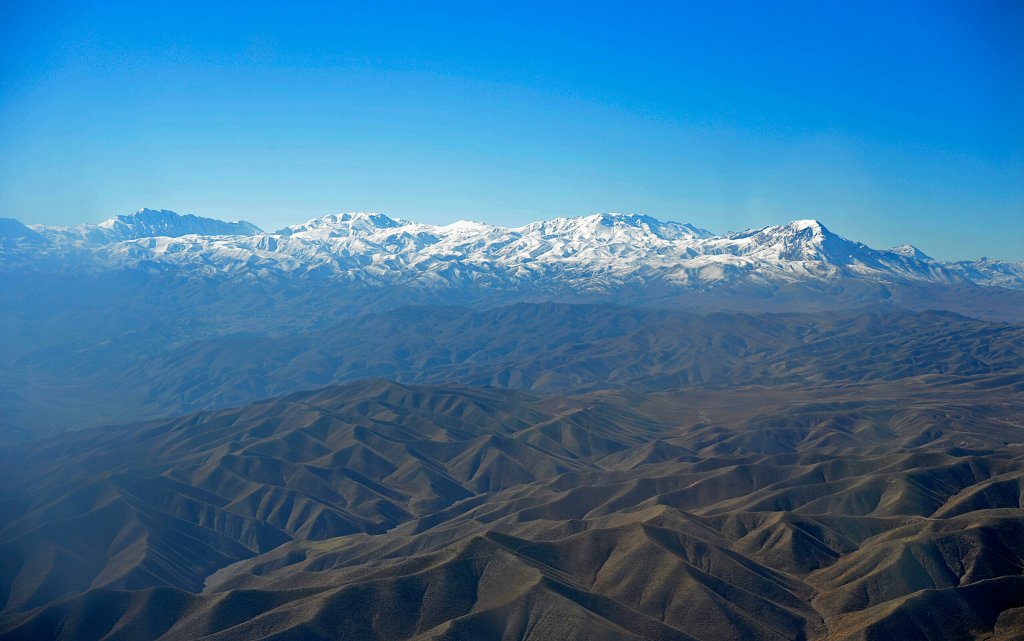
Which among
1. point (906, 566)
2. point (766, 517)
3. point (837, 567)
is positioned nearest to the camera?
point (906, 566)

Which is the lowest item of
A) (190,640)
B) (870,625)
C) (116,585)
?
(116,585)

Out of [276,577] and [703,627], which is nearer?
[703,627]

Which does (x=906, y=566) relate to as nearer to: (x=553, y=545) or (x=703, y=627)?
(x=703, y=627)

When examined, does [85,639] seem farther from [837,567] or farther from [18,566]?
[837,567]

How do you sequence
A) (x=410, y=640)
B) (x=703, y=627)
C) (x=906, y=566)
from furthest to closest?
(x=906, y=566), (x=703, y=627), (x=410, y=640)

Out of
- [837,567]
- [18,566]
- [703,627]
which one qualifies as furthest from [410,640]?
[18,566]

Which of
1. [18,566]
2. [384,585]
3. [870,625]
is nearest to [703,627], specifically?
[870,625]

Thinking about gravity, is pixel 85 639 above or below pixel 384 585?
below

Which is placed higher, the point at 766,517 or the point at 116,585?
the point at 766,517

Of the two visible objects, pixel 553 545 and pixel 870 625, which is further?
pixel 553 545
